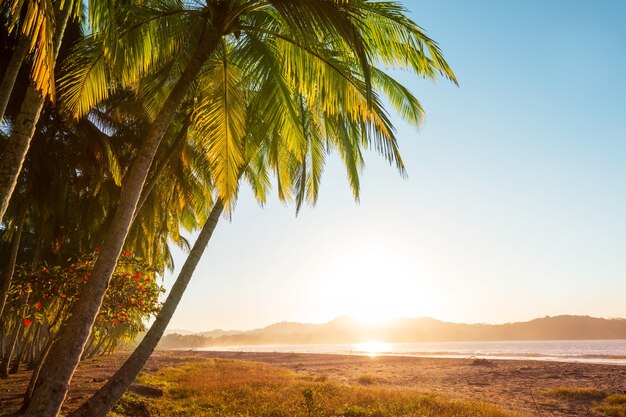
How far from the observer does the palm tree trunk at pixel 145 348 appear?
5.75 metres

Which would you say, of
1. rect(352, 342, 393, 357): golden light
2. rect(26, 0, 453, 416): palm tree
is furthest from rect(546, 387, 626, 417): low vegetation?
rect(352, 342, 393, 357): golden light

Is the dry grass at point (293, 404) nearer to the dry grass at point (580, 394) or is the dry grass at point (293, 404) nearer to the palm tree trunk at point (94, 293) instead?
the palm tree trunk at point (94, 293)

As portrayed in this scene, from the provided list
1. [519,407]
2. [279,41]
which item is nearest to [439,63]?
[279,41]

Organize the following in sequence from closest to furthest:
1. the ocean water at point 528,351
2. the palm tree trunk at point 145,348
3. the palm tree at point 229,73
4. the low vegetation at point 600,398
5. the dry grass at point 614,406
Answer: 1. the palm tree at point 229,73
2. the palm tree trunk at point 145,348
3. the dry grass at point 614,406
4. the low vegetation at point 600,398
5. the ocean water at point 528,351

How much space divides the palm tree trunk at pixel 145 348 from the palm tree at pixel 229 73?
1.20 m

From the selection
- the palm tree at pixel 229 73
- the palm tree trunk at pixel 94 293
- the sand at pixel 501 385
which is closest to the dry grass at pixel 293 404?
the sand at pixel 501 385

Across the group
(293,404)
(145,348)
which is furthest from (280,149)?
(293,404)

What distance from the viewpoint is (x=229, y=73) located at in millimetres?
6137

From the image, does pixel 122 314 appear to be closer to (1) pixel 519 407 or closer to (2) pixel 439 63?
(2) pixel 439 63

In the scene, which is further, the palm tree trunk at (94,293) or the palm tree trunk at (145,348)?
the palm tree trunk at (145,348)

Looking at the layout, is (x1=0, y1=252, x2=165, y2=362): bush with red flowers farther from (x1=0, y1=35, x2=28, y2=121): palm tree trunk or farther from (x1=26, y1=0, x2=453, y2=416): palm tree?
(x1=0, y1=35, x2=28, y2=121): palm tree trunk

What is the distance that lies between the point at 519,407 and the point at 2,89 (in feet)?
50.8

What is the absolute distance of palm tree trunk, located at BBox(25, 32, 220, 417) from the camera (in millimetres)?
3795

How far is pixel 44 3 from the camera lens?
2.50 metres
